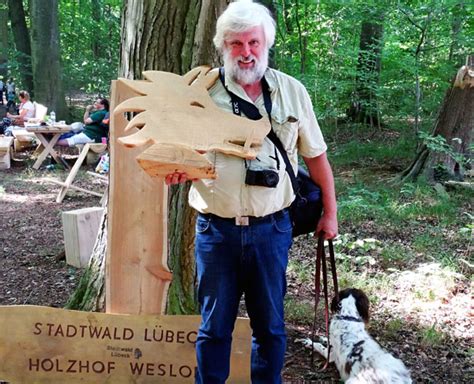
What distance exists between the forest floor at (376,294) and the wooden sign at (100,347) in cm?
84

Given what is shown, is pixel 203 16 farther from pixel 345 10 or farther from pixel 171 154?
pixel 345 10

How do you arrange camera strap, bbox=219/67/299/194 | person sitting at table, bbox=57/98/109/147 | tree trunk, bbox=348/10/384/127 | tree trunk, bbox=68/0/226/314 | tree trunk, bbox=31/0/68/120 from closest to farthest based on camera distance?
1. camera strap, bbox=219/67/299/194
2. tree trunk, bbox=68/0/226/314
3. tree trunk, bbox=348/10/384/127
4. person sitting at table, bbox=57/98/109/147
5. tree trunk, bbox=31/0/68/120

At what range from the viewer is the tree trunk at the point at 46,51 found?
13102 mm

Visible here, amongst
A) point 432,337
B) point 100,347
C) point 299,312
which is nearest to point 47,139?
point 299,312

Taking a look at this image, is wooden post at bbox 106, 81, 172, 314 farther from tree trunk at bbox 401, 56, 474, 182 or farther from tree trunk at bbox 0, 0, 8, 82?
tree trunk at bbox 0, 0, 8, 82

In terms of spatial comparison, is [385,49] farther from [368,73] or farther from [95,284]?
[95,284]

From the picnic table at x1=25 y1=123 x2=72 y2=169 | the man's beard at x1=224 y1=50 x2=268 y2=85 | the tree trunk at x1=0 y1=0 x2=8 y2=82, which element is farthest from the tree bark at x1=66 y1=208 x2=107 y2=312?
the tree trunk at x1=0 y1=0 x2=8 y2=82

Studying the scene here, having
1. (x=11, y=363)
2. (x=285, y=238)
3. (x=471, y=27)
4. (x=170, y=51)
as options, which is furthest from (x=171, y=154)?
(x=471, y=27)

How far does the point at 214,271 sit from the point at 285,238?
348 mm

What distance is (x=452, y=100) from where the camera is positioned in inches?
319

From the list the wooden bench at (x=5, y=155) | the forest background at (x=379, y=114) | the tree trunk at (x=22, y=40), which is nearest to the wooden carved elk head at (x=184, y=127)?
the forest background at (x=379, y=114)

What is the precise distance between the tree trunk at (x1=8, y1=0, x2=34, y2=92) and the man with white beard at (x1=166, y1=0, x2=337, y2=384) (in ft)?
56.3

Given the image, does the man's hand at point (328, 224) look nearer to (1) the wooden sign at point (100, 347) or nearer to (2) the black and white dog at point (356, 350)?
(1) the wooden sign at point (100, 347)

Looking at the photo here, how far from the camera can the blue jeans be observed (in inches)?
88.2
